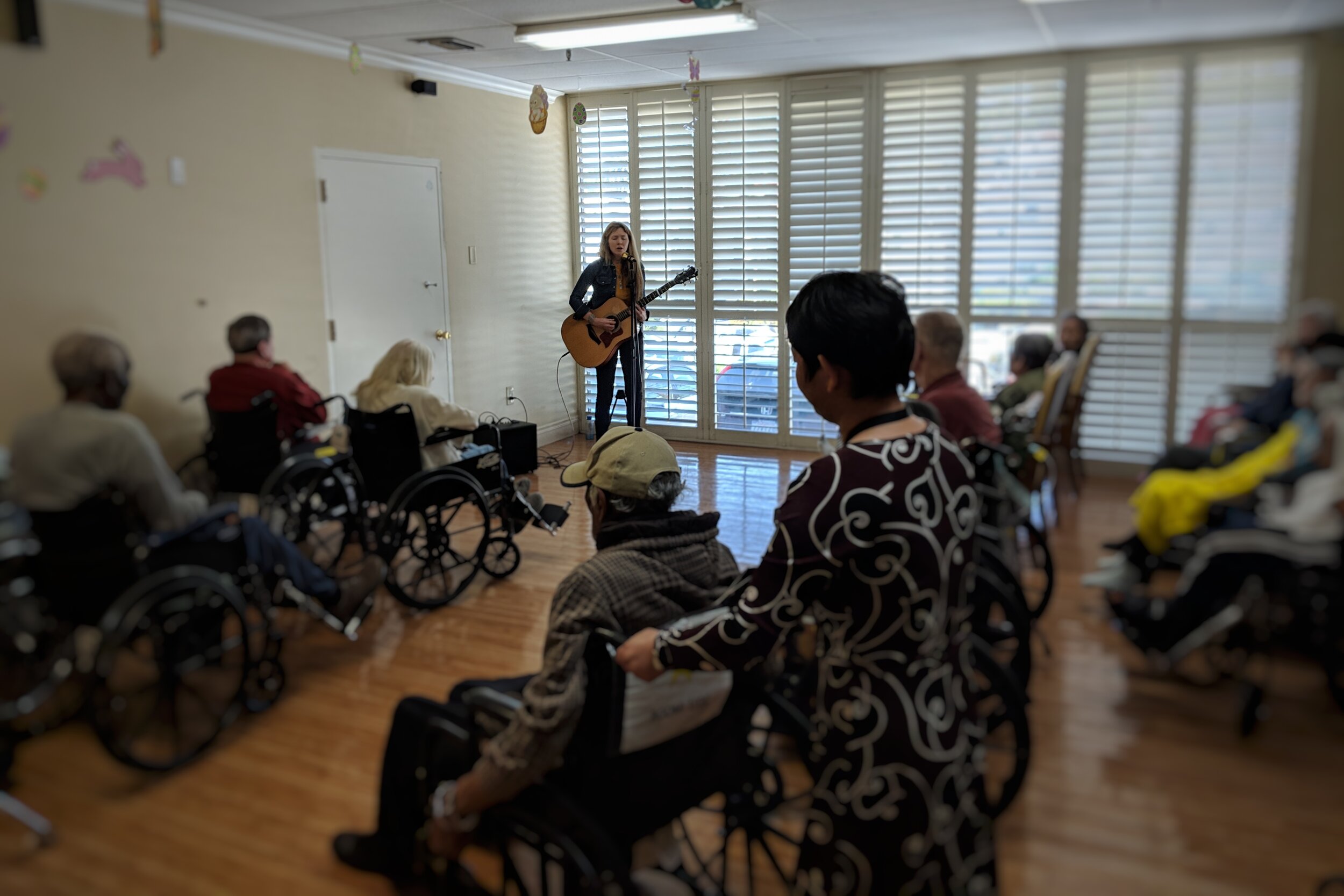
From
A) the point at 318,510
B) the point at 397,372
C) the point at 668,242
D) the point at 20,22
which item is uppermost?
the point at 20,22

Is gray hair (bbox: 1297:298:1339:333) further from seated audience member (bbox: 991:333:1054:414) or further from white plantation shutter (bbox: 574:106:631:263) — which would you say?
white plantation shutter (bbox: 574:106:631:263)

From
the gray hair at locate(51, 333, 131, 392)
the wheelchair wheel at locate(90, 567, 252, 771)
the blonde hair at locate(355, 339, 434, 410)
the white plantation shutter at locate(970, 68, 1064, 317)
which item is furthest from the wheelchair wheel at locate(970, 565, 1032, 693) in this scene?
the gray hair at locate(51, 333, 131, 392)

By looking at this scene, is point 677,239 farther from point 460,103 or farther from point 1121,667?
point 1121,667

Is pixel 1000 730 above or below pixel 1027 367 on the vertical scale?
below

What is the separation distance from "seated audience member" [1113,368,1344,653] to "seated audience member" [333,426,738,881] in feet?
3.03

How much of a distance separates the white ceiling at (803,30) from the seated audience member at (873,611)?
0.81 meters

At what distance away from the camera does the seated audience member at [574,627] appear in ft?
4.92

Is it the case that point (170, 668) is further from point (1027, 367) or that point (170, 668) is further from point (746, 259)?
point (1027, 367)

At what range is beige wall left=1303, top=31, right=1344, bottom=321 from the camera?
1592 millimetres

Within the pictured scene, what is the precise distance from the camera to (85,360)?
4.12 feet

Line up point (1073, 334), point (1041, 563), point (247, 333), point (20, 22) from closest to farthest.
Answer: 1. point (20, 22)
2. point (247, 333)
3. point (1073, 334)
4. point (1041, 563)

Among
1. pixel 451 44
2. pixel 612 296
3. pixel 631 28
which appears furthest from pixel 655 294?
pixel 451 44

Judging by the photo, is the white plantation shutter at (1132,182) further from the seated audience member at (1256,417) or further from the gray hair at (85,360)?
the gray hair at (85,360)

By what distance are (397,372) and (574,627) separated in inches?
22.3
